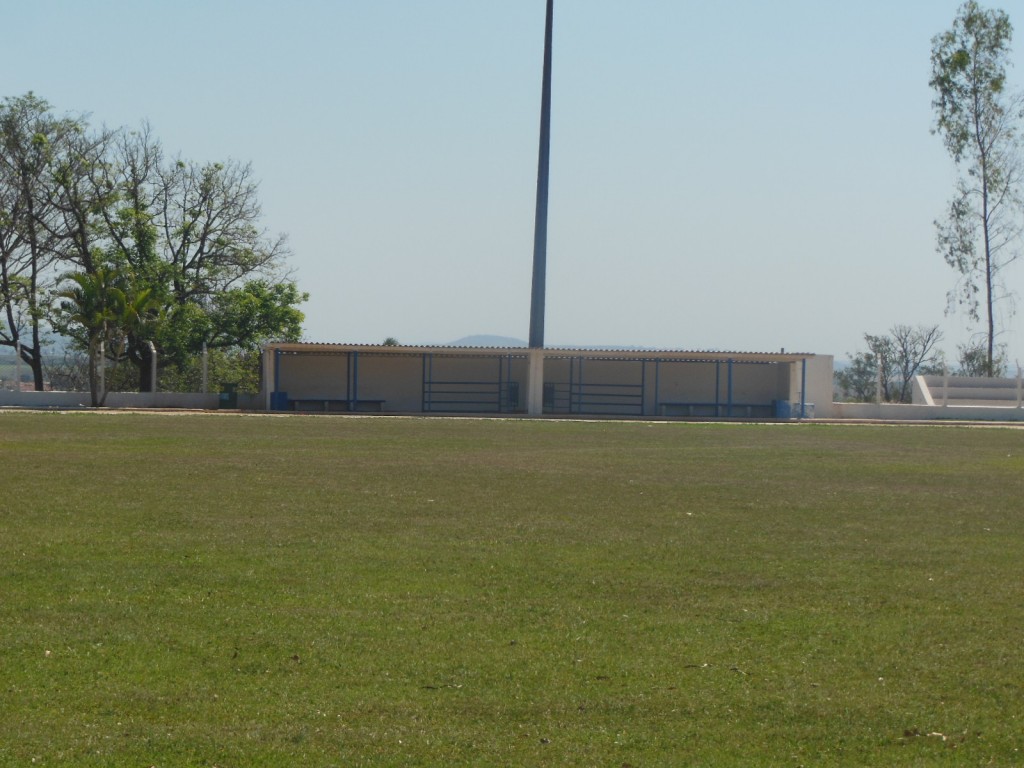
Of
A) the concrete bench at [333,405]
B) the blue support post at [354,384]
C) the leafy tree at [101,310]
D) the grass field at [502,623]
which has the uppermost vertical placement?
the leafy tree at [101,310]

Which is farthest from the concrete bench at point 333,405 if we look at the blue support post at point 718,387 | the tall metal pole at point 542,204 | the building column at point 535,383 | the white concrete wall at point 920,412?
the white concrete wall at point 920,412

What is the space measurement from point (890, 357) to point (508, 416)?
1456 inches

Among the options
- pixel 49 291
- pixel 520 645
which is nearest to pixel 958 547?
pixel 520 645

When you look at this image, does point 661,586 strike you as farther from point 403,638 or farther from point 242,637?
point 242,637

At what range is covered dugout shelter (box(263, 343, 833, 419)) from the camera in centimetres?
4172

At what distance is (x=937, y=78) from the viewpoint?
53219mm

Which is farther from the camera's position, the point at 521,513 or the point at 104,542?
the point at 521,513

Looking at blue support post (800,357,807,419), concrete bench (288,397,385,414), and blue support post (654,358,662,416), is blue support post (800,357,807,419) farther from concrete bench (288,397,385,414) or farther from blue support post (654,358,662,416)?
concrete bench (288,397,385,414)

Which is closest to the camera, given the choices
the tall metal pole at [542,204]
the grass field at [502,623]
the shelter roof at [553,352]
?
the grass field at [502,623]

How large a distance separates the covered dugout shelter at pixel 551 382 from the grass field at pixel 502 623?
25276 mm

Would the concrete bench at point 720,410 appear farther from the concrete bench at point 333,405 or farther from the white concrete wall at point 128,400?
the white concrete wall at point 128,400

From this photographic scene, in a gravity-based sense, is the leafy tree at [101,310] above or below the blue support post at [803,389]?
above

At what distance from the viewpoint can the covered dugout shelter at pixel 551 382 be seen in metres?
41.7

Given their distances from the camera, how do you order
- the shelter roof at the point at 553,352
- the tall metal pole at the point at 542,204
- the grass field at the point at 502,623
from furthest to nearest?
the tall metal pole at the point at 542,204 → the shelter roof at the point at 553,352 → the grass field at the point at 502,623
